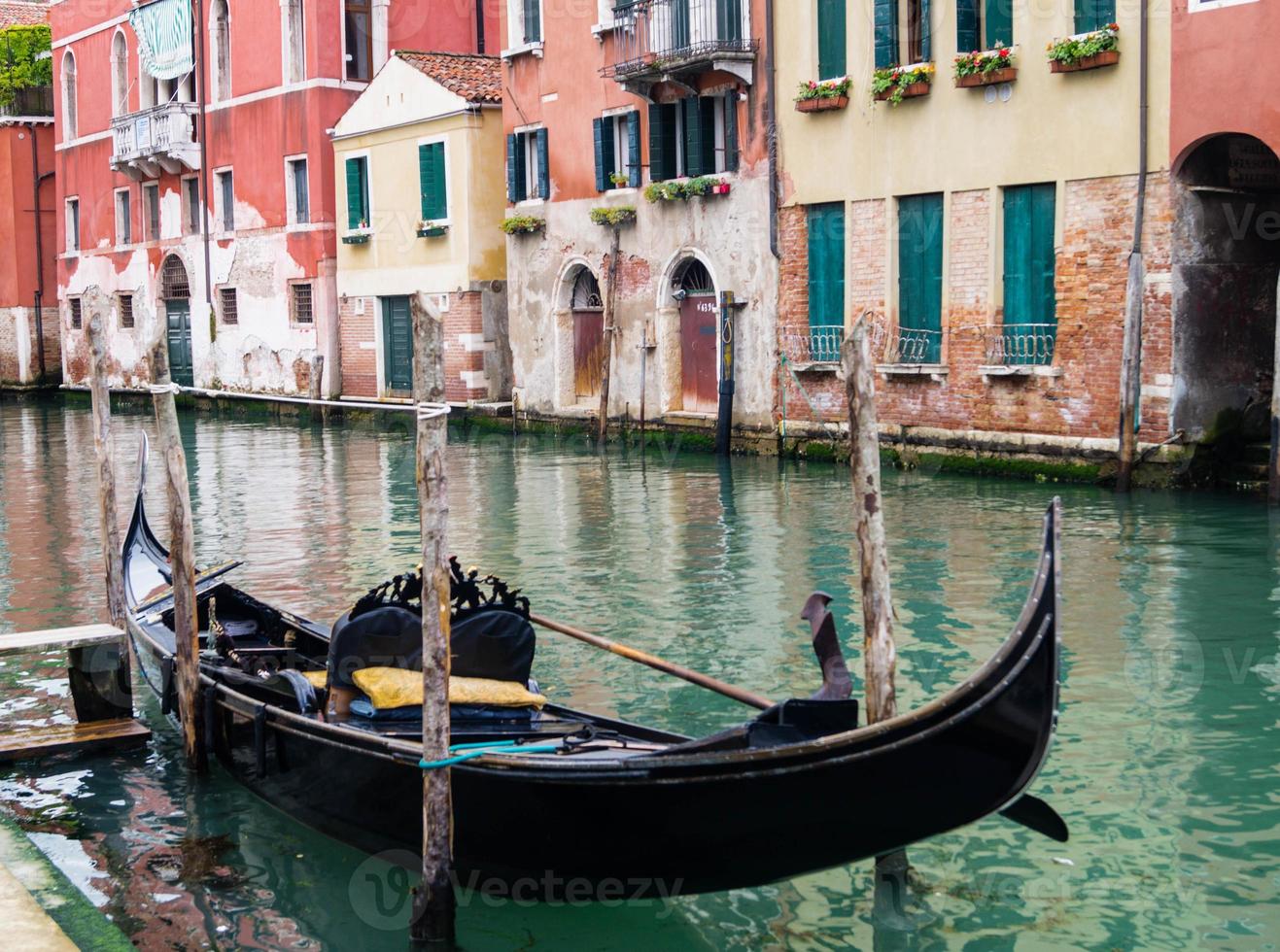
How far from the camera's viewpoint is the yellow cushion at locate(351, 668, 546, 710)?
592 centimetres

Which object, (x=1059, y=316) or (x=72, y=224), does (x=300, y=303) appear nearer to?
(x=72, y=224)

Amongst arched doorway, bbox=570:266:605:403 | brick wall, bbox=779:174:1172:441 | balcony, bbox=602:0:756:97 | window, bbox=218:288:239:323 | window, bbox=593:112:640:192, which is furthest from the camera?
window, bbox=218:288:239:323

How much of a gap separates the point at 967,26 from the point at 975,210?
5.22 feet

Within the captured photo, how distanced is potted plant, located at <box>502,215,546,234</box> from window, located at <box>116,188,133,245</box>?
11.8 m

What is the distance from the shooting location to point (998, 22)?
14.8 meters

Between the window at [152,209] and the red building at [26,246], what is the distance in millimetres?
5177

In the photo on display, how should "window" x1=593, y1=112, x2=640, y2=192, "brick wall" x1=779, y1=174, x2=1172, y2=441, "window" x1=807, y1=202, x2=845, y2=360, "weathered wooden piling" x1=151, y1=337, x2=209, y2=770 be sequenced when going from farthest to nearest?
"window" x1=593, y1=112, x2=640, y2=192 → "window" x1=807, y1=202, x2=845, y2=360 → "brick wall" x1=779, y1=174, x2=1172, y2=441 → "weathered wooden piling" x1=151, y1=337, x2=209, y2=770

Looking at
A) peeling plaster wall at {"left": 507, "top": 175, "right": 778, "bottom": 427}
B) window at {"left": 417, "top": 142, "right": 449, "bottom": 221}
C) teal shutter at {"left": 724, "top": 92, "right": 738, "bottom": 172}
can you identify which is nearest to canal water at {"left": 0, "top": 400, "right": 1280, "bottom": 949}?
peeling plaster wall at {"left": 507, "top": 175, "right": 778, "bottom": 427}

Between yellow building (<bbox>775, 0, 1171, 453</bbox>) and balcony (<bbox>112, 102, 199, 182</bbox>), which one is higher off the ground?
balcony (<bbox>112, 102, 199, 182</bbox>)

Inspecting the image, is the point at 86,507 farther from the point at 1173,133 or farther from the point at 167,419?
the point at 1173,133

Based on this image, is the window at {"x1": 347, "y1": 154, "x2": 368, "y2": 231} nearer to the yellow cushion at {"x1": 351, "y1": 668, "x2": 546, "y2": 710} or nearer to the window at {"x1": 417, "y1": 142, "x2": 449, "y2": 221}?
the window at {"x1": 417, "y1": 142, "x2": 449, "y2": 221}

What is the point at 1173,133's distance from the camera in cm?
1341

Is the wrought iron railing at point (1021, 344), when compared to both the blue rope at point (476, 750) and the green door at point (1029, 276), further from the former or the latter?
the blue rope at point (476, 750)

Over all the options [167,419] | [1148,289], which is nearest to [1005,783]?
[167,419]
